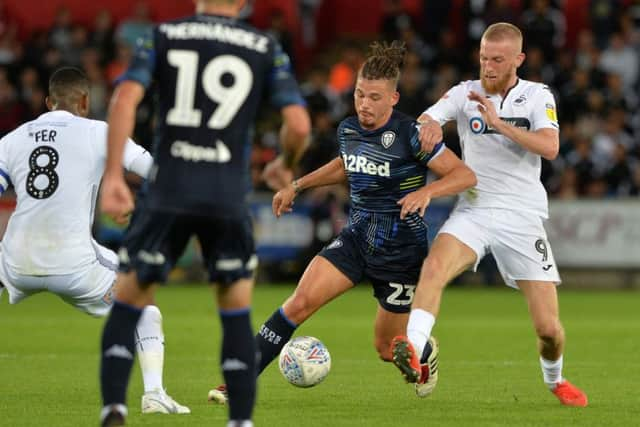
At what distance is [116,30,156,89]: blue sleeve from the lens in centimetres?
596

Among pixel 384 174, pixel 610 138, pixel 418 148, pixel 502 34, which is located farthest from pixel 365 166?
pixel 610 138

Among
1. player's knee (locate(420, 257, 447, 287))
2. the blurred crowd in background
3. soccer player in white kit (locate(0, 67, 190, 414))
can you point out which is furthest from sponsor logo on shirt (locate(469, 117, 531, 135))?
the blurred crowd in background

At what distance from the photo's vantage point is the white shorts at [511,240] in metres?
8.59

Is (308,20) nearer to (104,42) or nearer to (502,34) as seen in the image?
(104,42)

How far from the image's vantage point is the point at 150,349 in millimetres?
7953

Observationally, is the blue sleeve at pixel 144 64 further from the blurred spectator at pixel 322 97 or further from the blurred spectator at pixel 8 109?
the blurred spectator at pixel 8 109

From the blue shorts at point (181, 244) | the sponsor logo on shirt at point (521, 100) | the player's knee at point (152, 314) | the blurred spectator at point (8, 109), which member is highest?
the sponsor logo on shirt at point (521, 100)

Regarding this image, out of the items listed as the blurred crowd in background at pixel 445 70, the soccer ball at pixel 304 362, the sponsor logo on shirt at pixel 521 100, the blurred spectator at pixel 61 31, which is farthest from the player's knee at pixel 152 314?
the blurred spectator at pixel 61 31

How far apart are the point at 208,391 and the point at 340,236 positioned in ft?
4.91

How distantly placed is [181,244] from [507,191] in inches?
125

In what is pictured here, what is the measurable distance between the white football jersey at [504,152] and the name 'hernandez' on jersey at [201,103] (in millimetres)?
2862

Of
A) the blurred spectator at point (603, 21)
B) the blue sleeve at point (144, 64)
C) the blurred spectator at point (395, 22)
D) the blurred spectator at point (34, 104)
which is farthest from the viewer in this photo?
the blurred spectator at point (603, 21)

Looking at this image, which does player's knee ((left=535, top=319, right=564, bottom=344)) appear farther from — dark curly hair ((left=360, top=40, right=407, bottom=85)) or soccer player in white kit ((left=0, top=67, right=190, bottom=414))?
soccer player in white kit ((left=0, top=67, right=190, bottom=414))

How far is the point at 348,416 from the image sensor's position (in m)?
8.04
